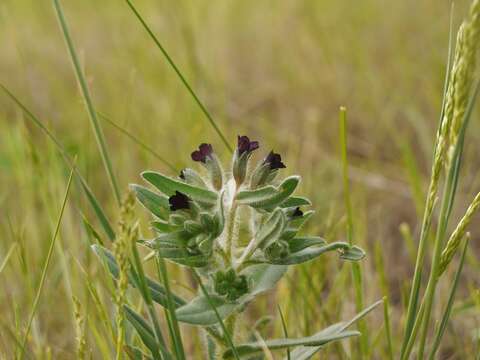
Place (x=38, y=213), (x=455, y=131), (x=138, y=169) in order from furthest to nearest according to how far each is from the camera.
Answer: (x=138, y=169)
(x=38, y=213)
(x=455, y=131)

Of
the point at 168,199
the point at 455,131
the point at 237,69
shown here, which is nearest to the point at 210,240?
the point at 168,199

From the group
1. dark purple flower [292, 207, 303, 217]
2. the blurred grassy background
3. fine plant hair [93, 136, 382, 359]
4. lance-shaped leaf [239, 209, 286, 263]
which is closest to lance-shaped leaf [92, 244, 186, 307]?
fine plant hair [93, 136, 382, 359]

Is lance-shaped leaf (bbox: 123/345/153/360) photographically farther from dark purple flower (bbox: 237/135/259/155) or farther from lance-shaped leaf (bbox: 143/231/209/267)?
dark purple flower (bbox: 237/135/259/155)

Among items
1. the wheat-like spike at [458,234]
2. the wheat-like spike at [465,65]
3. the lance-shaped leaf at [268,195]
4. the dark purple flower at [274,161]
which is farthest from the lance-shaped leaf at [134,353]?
the wheat-like spike at [465,65]

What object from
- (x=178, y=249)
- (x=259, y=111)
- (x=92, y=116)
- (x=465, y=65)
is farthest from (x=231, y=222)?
(x=259, y=111)

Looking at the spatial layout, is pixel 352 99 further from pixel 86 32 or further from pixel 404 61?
pixel 86 32

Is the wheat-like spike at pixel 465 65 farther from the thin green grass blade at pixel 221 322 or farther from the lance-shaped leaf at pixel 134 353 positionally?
the lance-shaped leaf at pixel 134 353

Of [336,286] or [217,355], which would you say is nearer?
[217,355]
